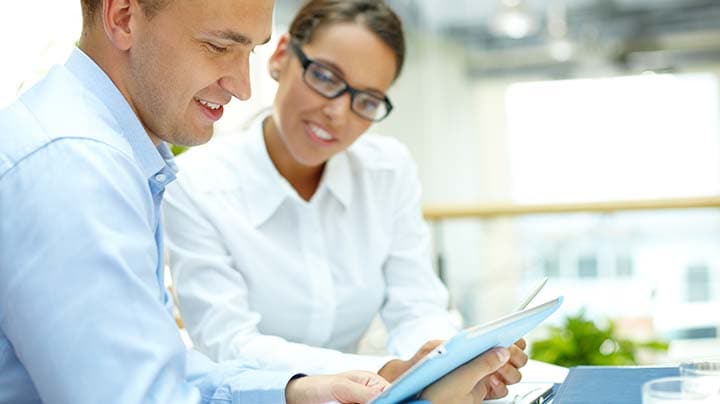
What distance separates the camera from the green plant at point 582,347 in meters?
3.57

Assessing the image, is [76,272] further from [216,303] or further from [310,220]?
[310,220]

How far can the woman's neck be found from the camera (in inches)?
72.7

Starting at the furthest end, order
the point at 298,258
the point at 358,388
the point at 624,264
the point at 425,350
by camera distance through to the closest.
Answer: the point at 624,264
the point at 298,258
the point at 425,350
the point at 358,388

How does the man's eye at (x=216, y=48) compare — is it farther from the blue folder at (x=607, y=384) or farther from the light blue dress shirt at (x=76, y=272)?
the blue folder at (x=607, y=384)

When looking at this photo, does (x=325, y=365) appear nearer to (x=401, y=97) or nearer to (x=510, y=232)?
(x=510, y=232)

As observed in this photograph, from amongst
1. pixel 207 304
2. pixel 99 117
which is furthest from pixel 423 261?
pixel 99 117

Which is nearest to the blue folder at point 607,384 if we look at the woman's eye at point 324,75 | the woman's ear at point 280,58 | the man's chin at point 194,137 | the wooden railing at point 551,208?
the man's chin at point 194,137

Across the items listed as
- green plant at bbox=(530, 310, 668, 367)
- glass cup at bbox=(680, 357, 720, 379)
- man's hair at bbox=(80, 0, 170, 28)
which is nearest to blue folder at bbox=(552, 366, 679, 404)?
glass cup at bbox=(680, 357, 720, 379)

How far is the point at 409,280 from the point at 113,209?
3.30 feet

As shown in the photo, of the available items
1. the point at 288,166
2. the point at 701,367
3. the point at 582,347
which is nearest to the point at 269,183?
the point at 288,166

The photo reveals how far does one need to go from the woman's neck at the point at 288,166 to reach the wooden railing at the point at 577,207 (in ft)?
5.98

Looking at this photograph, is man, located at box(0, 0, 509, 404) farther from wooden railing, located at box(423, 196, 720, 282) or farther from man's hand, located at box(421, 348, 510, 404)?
wooden railing, located at box(423, 196, 720, 282)

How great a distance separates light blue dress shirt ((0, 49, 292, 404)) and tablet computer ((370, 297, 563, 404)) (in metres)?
0.24

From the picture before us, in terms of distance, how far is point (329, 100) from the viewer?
69.6 inches
